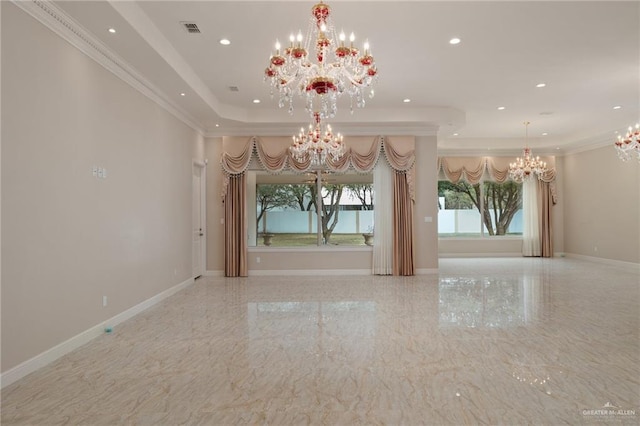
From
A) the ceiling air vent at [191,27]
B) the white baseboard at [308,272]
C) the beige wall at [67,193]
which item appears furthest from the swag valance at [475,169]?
the ceiling air vent at [191,27]

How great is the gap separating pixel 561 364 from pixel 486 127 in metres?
7.64

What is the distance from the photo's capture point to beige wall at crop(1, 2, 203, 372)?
10.6ft

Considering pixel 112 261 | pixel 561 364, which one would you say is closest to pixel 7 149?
pixel 112 261

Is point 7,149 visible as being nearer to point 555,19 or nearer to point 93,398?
point 93,398

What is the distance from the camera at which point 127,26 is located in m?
3.97

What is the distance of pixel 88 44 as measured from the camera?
13.9 ft

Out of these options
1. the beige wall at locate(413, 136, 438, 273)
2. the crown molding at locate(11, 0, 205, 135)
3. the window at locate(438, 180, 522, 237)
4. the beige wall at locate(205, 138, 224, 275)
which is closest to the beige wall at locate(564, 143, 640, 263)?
the window at locate(438, 180, 522, 237)

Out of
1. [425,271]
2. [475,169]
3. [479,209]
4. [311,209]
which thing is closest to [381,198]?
[311,209]

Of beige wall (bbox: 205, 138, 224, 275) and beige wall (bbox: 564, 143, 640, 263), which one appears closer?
beige wall (bbox: 205, 138, 224, 275)

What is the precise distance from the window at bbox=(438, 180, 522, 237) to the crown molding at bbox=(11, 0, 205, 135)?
29.6 feet

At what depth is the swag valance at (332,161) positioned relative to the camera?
846 centimetres

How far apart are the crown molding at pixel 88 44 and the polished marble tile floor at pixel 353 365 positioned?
3.19 metres

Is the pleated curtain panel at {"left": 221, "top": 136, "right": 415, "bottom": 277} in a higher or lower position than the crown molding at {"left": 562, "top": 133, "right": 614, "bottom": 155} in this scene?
lower

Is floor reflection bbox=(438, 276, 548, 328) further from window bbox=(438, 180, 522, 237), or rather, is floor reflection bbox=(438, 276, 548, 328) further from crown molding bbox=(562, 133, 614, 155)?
crown molding bbox=(562, 133, 614, 155)
